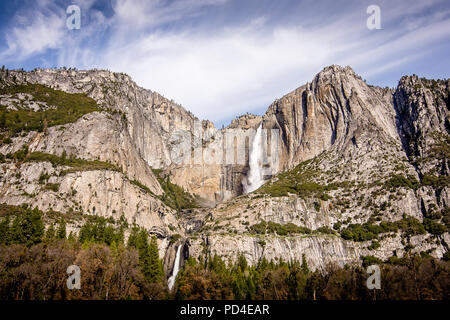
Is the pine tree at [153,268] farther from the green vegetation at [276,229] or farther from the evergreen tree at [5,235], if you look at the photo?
the green vegetation at [276,229]

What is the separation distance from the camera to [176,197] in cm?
18650

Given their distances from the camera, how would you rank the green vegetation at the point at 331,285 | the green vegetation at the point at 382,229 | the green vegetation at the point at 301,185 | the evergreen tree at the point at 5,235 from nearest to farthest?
the green vegetation at the point at 331,285 → the evergreen tree at the point at 5,235 → the green vegetation at the point at 382,229 → the green vegetation at the point at 301,185

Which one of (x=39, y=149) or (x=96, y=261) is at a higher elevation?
(x=39, y=149)

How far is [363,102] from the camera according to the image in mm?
167250

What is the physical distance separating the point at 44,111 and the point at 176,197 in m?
70.9

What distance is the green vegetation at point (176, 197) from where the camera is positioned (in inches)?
6880

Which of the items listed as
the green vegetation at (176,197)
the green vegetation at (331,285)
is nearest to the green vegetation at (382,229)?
A: the green vegetation at (331,285)

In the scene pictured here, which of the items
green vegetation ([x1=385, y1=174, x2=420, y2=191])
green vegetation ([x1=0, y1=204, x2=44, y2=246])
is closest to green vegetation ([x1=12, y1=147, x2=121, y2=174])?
green vegetation ([x1=0, y1=204, x2=44, y2=246])

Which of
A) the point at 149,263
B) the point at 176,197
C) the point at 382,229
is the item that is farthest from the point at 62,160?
the point at 382,229

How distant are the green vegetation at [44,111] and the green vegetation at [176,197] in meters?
50.9
